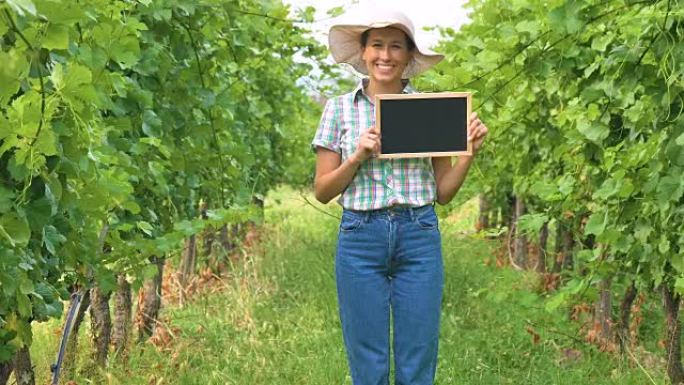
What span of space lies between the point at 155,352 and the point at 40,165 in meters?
3.85

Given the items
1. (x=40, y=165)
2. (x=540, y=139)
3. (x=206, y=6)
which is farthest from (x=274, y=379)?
(x=40, y=165)

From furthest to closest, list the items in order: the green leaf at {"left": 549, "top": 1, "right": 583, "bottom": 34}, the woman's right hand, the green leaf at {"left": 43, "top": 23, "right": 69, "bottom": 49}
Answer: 1. the woman's right hand
2. the green leaf at {"left": 549, "top": 1, "right": 583, "bottom": 34}
3. the green leaf at {"left": 43, "top": 23, "right": 69, "bottom": 49}

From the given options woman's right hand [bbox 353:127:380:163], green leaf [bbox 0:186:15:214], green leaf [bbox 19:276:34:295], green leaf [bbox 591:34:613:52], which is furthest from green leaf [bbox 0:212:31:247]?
green leaf [bbox 591:34:613:52]

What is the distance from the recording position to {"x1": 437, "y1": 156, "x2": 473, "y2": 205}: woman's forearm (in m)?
2.92

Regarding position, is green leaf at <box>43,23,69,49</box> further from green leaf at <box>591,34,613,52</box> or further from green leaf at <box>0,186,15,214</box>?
green leaf at <box>591,34,613,52</box>

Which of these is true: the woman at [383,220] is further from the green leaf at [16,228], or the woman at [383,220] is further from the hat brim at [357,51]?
the green leaf at [16,228]

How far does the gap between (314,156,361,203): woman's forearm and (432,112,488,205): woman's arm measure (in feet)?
0.96

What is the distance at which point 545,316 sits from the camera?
6.39 metres

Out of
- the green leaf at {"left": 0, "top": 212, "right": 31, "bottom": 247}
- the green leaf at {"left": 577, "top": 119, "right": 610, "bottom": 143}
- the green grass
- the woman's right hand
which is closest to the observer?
the green leaf at {"left": 0, "top": 212, "right": 31, "bottom": 247}

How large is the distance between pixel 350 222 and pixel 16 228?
1164 millimetres

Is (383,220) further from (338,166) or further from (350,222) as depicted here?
(338,166)

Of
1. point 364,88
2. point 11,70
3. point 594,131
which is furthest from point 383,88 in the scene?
point 11,70

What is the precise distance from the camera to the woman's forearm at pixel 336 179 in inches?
112

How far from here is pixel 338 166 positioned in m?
3.00
